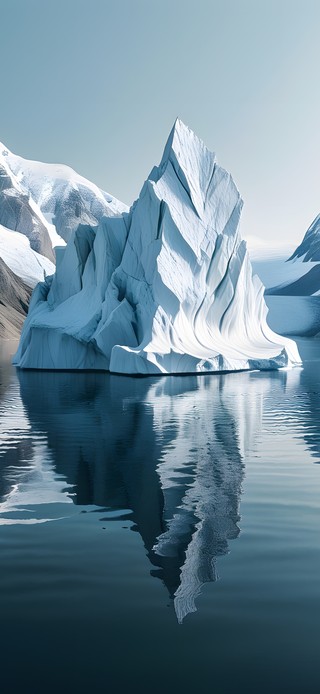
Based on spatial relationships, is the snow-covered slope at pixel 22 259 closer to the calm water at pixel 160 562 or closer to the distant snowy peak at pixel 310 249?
the distant snowy peak at pixel 310 249

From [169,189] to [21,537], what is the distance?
2233cm

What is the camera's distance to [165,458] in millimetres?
9594

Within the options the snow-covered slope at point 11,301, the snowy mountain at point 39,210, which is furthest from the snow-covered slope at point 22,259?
the snow-covered slope at point 11,301

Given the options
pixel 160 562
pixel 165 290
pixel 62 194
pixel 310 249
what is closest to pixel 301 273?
pixel 310 249

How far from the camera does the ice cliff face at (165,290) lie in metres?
24.4

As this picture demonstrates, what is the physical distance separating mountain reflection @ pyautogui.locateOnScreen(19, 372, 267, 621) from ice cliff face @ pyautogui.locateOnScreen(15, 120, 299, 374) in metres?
4.51

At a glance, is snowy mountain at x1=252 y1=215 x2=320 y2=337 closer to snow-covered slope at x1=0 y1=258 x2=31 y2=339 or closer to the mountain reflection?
snow-covered slope at x1=0 y1=258 x2=31 y2=339

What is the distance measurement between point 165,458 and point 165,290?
15.3 metres

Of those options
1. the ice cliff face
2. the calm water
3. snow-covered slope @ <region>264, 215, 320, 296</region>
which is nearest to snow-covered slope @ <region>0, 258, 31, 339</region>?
snow-covered slope @ <region>264, 215, 320, 296</region>

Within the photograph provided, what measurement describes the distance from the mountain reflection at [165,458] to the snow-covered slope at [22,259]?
295 feet

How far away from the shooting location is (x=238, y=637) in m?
4.00

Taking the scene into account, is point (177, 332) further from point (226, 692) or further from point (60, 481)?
point (226, 692)

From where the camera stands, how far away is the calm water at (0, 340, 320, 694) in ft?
12.1

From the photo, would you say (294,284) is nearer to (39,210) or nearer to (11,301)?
(11,301)
